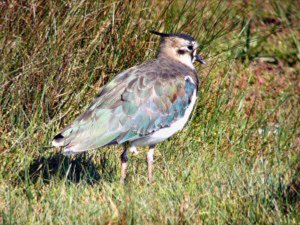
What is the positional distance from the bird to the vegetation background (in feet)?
0.78

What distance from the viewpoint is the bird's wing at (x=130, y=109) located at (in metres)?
6.09

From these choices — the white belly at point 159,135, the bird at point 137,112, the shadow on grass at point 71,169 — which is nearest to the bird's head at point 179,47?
the bird at point 137,112

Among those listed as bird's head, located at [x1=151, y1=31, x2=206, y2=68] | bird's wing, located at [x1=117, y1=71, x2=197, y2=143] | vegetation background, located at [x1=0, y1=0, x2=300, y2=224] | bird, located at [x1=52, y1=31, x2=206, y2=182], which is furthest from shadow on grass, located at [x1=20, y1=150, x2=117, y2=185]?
bird's head, located at [x1=151, y1=31, x2=206, y2=68]

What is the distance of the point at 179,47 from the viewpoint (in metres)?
7.13

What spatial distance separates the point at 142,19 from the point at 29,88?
148cm

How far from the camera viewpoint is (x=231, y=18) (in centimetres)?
930

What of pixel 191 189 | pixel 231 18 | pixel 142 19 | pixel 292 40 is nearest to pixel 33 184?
pixel 191 189

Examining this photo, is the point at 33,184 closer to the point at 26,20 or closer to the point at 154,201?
the point at 154,201

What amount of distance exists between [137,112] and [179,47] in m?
1.05

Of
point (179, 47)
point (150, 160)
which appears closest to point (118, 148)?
point (150, 160)

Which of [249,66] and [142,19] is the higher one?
[142,19]

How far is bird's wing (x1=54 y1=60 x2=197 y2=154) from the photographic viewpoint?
20.0 ft

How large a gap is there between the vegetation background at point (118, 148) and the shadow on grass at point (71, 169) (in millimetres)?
12

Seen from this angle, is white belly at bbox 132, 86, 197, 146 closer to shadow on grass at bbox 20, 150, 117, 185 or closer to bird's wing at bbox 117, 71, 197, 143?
bird's wing at bbox 117, 71, 197, 143
